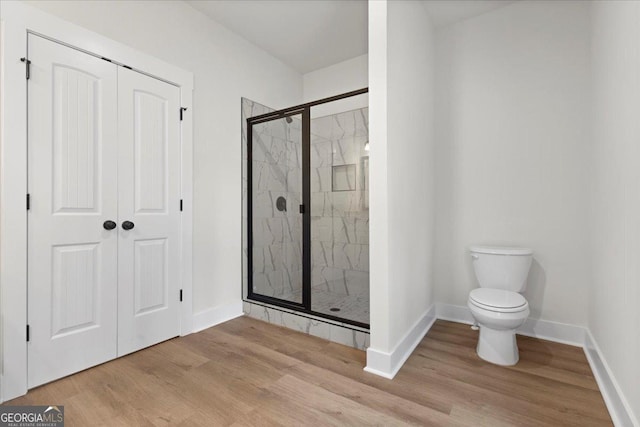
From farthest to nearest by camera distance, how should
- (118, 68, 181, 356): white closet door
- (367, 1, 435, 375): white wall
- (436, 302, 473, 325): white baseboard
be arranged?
1. (436, 302, 473, 325): white baseboard
2. (118, 68, 181, 356): white closet door
3. (367, 1, 435, 375): white wall

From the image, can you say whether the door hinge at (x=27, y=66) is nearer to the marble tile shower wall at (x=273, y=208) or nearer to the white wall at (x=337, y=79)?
the marble tile shower wall at (x=273, y=208)

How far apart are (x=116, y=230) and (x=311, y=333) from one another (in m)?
1.66

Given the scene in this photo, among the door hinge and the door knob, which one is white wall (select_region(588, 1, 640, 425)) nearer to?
the door knob

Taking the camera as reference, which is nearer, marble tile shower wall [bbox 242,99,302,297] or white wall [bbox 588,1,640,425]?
white wall [bbox 588,1,640,425]

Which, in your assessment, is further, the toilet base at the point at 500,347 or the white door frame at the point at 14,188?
the toilet base at the point at 500,347

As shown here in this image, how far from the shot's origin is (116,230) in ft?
7.01

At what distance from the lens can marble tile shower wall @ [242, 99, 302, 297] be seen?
302 cm

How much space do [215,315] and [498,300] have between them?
2.30 m

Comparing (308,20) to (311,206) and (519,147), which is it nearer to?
(311,206)

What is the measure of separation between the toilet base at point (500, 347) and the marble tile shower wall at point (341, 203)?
117cm

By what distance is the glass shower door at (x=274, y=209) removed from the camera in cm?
297

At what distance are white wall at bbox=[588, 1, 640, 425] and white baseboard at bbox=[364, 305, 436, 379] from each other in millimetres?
1082

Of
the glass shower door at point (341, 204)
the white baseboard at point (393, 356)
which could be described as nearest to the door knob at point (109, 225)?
the glass shower door at point (341, 204)

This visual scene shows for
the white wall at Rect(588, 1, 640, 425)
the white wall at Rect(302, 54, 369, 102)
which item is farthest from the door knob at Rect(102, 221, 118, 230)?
the white wall at Rect(588, 1, 640, 425)
